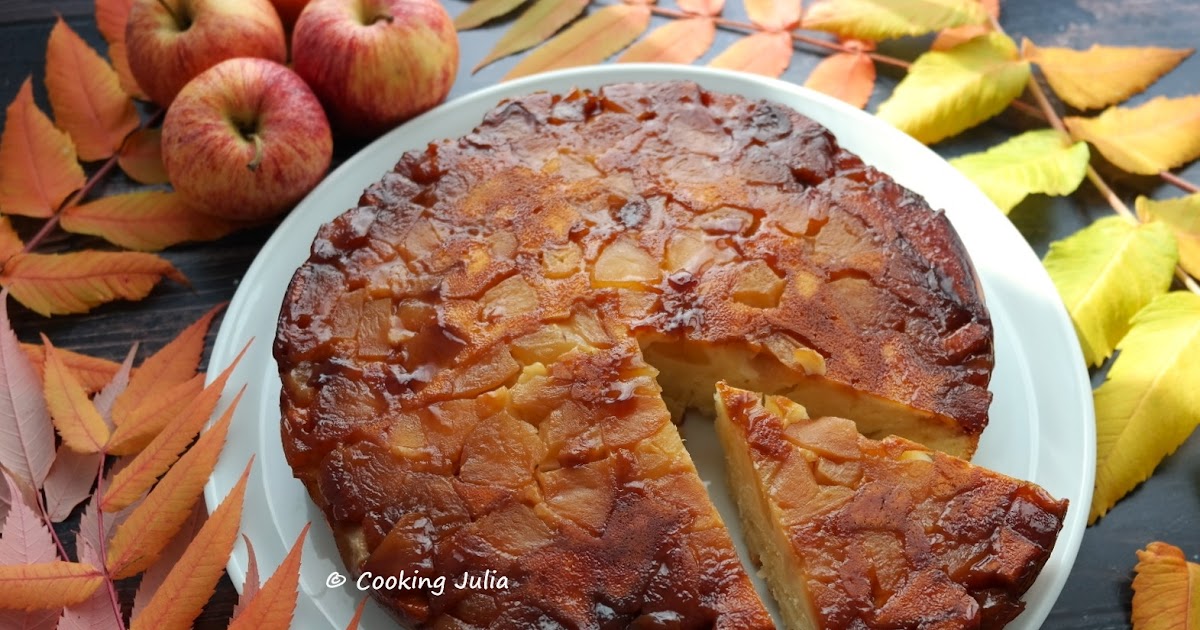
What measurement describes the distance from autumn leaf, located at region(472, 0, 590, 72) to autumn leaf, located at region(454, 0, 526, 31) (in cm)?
6

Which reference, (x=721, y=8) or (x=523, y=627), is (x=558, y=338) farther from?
(x=721, y=8)

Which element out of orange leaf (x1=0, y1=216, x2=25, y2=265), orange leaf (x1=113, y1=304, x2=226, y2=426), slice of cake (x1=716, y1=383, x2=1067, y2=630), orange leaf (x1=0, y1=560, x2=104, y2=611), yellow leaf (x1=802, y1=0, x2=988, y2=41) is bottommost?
orange leaf (x1=0, y1=560, x2=104, y2=611)

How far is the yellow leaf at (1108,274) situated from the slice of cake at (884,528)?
2.55 ft

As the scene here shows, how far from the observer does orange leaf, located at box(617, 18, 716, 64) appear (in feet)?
11.5

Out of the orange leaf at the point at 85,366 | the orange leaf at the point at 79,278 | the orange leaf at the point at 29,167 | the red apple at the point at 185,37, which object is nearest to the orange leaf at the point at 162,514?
the orange leaf at the point at 85,366

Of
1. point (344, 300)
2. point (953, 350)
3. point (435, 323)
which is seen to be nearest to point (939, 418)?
point (953, 350)

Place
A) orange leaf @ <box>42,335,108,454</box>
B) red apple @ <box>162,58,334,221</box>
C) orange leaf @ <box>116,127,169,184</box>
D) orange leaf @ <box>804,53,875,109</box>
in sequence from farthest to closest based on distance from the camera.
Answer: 1. orange leaf @ <box>804,53,875,109</box>
2. orange leaf @ <box>116,127,169,184</box>
3. red apple @ <box>162,58,334,221</box>
4. orange leaf @ <box>42,335,108,454</box>

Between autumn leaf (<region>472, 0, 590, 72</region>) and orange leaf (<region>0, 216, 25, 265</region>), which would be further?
autumn leaf (<region>472, 0, 590, 72</region>)

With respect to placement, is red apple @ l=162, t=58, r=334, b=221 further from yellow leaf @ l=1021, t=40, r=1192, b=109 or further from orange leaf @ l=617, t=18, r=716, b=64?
yellow leaf @ l=1021, t=40, r=1192, b=109

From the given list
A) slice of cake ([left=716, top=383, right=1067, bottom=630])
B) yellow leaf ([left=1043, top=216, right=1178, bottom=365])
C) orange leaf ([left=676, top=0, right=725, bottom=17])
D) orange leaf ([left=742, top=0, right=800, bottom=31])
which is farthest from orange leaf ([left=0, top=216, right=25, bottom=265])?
yellow leaf ([left=1043, top=216, right=1178, bottom=365])

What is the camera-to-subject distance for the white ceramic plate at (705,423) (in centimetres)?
239

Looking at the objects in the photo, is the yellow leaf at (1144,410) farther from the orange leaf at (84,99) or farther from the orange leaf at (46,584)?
the orange leaf at (84,99)

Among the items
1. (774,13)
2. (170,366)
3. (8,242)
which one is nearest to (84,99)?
(8,242)

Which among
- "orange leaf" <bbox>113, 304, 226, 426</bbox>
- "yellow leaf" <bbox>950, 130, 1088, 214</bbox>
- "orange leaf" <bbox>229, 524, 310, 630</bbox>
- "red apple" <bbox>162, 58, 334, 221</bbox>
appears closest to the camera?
"orange leaf" <bbox>229, 524, 310, 630</bbox>
